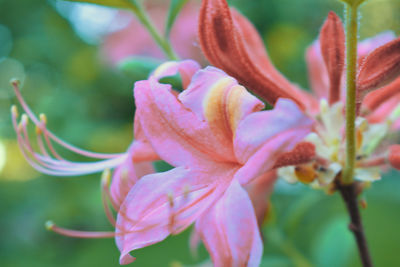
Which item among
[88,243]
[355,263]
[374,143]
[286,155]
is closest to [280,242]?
[374,143]

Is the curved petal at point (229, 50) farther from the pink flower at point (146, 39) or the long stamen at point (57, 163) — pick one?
the pink flower at point (146, 39)

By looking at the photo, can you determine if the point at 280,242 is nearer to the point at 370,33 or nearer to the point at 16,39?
the point at 370,33

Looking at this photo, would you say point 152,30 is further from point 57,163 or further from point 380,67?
point 380,67

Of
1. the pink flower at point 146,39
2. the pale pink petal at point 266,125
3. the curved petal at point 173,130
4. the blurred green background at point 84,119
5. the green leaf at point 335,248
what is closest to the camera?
the pale pink petal at point 266,125

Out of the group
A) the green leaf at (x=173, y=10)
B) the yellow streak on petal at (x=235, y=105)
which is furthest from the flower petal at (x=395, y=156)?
the green leaf at (x=173, y=10)

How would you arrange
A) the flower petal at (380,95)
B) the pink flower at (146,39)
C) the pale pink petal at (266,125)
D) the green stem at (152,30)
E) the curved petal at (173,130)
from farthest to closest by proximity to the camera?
the pink flower at (146,39) < the green stem at (152,30) < the flower petal at (380,95) < the curved petal at (173,130) < the pale pink petal at (266,125)

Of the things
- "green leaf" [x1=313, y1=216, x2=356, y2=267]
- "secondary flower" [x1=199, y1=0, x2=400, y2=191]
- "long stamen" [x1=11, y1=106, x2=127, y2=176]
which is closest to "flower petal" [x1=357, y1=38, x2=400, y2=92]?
"secondary flower" [x1=199, y1=0, x2=400, y2=191]

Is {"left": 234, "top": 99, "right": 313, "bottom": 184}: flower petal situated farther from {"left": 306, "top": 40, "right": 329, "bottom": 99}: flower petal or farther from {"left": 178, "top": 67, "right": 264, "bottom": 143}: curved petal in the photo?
{"left": 306, "top": 40, "right": 329, "bottom": 99}: flower petal
